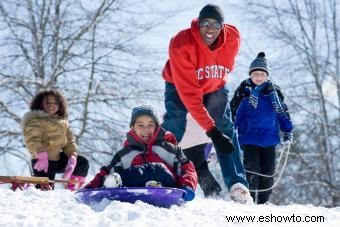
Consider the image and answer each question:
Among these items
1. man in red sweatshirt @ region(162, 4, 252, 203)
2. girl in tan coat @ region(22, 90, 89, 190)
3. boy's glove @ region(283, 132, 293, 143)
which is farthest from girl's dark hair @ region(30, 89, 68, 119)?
boy's glove @ region(283, 132, 293, 143)

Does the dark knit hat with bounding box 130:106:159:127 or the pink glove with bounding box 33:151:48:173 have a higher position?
the dark knit hat with bounding box 130:106:159:127

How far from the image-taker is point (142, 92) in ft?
33.7

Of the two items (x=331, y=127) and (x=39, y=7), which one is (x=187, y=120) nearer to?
(x=39, y=7)

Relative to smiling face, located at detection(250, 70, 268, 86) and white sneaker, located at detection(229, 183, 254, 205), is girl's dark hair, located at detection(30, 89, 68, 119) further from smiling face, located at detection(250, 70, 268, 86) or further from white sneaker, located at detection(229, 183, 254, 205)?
white sneaker, located at detection(229, 183, 254, 205)

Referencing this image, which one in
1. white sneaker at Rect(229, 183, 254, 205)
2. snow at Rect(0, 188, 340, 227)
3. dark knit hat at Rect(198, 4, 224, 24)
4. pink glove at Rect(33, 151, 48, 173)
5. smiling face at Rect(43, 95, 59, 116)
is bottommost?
snow at Rect(0, 188, 340, 227)

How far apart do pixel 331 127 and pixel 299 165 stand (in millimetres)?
1860

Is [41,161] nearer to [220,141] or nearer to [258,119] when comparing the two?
[258,119]

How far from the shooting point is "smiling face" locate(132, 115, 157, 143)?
164 inches

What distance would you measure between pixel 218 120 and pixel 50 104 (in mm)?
2315

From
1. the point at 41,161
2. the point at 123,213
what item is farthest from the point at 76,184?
the point at 123,213

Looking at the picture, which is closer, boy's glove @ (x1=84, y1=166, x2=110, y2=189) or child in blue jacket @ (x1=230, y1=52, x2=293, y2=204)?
boy's glove @ (x1=84, y1=166, x2=110, y2=189)

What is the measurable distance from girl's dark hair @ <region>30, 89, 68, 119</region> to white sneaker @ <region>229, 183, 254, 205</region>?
8.35ft

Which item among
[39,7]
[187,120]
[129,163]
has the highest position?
[39,7]

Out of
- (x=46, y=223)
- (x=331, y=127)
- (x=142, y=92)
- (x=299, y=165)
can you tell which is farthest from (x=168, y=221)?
(x=299, y=165)
